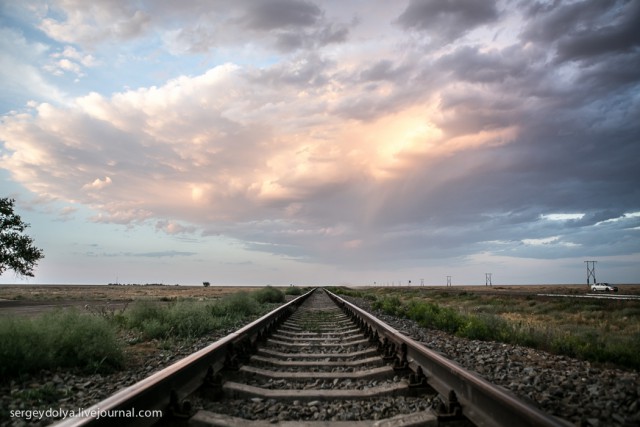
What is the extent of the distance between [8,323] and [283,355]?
3638mm

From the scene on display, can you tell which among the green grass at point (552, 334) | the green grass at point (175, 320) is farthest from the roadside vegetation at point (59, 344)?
the green grass at point (552, 334)

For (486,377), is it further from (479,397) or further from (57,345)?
(57,345)

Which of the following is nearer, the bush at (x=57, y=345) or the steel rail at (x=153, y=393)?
the steel rail at (x=153, y=393)

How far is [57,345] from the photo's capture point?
5.71 m

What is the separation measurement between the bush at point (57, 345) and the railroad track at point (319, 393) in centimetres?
191

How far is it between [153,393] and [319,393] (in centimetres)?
143

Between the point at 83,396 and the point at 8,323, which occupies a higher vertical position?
the point at 8,323

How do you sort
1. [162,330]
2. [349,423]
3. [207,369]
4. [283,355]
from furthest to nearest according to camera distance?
1. [162,330]
2. [283,355]
3. [207,369]
4. [349,423]

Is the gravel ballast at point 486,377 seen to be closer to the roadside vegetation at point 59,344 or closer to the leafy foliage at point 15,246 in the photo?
the roadside vegetation at point 59,344

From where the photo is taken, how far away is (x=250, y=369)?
4750 mm

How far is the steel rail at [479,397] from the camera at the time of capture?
243 cm

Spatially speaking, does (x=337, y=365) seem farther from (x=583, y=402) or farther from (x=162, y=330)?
(x=162, y=330)

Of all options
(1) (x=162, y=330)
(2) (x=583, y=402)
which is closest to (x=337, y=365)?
(2) (x=583, y=402)

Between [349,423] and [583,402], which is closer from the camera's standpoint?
[349,423]
